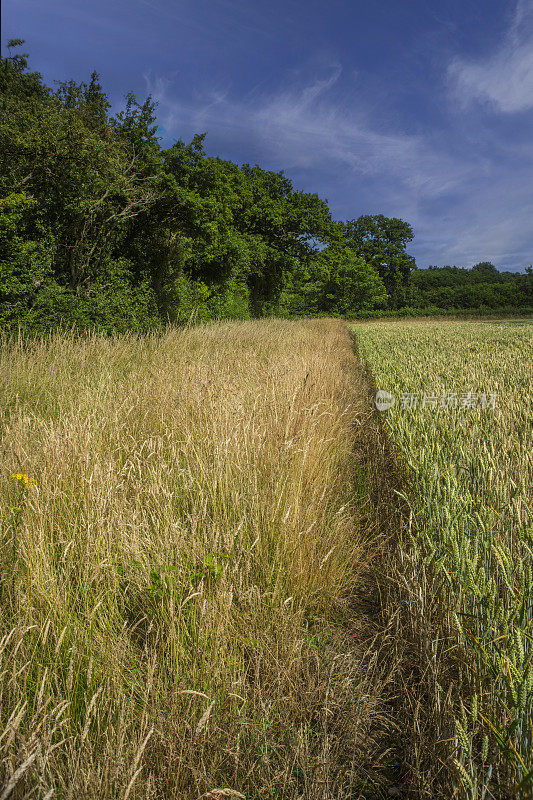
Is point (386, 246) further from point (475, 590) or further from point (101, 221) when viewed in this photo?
point (475, 590)

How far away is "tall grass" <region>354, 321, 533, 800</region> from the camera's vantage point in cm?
107

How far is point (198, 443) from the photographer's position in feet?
8.50

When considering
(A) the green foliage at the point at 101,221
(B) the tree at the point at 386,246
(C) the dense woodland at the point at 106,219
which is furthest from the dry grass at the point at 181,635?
(B) the tree at the point at 386,246

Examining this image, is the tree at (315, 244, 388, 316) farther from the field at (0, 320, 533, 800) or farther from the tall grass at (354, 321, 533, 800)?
the field at (0, 320, 533, 800)

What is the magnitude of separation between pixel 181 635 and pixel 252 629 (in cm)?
31

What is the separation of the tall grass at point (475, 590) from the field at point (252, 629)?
14 millimetres

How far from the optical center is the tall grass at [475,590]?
107cm

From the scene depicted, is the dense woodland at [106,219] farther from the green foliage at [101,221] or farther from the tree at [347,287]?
the tree at [347,287]

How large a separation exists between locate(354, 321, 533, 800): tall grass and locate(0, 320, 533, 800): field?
1 centimetres

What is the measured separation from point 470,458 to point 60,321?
10525mm

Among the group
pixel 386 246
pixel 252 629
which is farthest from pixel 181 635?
pixel 386 246

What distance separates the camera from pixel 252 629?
1.61 meters

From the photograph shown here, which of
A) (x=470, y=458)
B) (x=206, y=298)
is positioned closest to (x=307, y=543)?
(x=470, y=458)

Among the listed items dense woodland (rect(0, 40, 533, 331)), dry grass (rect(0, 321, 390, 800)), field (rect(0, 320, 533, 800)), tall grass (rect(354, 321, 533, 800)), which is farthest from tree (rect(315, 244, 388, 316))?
dry grass (rect(0, 321, 390, 800))
